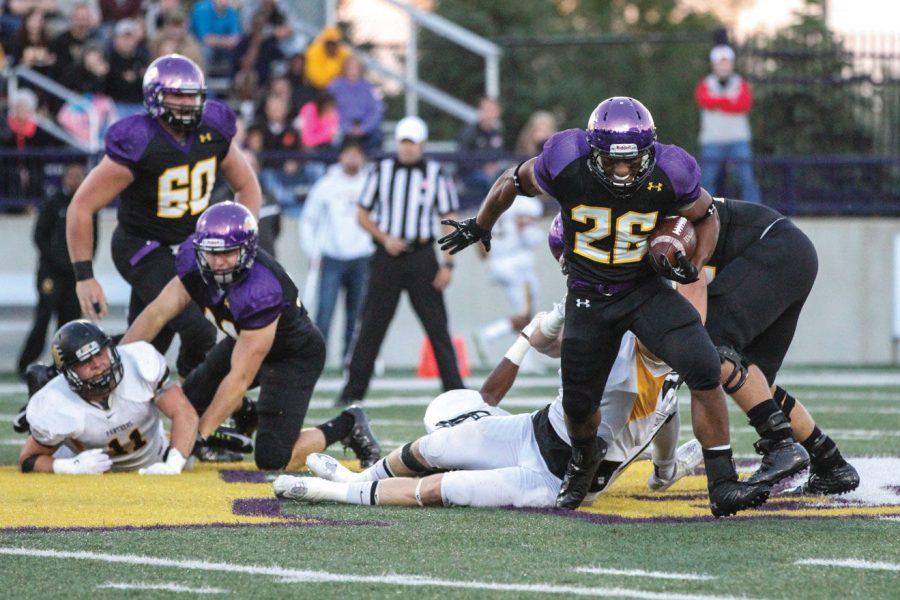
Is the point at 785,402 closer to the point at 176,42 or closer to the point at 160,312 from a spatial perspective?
the point at 160,312

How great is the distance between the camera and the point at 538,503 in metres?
5.25

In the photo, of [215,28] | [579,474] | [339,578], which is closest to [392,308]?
[579,474]

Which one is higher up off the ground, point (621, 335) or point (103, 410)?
point (621, 335)

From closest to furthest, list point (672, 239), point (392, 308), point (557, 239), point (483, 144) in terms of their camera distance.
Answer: point (672, 239), point (557, 239), point (392, 308), point (483, 144)

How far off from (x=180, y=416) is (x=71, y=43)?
8.47 metres

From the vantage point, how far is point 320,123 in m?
13.0

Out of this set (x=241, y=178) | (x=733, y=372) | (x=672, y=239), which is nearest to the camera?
(x=672, y=239)

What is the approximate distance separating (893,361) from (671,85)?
17.3m

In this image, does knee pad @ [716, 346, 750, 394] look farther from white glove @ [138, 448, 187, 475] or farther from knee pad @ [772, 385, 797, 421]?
white glove @ [138, 448, 187, 475]

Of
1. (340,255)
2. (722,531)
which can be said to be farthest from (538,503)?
(340,255)

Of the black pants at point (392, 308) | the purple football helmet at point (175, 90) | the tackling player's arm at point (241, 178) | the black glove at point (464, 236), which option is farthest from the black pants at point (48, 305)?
the black glove at point (464, 236)

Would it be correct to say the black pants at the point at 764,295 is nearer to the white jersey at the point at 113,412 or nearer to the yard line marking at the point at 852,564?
the yard line marking at the point at 852,564

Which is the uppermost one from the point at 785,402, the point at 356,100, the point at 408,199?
the point at 356,100

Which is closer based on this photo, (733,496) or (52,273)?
(733,496)
